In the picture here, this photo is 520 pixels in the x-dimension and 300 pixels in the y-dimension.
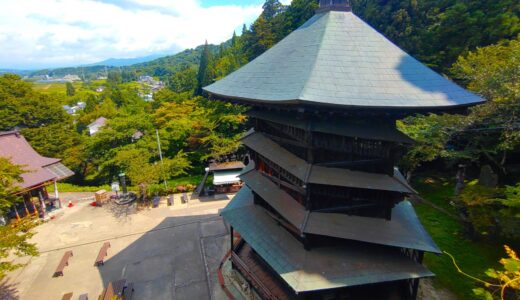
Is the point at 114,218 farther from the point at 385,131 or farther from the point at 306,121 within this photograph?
the point at 385,131

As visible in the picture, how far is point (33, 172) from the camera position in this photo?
61.4 feet

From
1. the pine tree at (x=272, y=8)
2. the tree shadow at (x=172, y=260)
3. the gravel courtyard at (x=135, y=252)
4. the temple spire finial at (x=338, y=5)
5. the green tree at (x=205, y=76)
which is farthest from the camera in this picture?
the pine tree at (x=272, y=8)

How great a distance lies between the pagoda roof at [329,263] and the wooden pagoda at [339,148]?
0.04 m

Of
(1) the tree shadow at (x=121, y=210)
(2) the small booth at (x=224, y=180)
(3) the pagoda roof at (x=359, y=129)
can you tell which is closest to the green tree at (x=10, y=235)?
(1) the tree shadow at (x=121, y=210)

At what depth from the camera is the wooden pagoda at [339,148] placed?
263 inches

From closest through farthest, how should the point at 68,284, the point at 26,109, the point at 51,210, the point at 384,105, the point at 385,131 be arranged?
the point at 384,105
the point at 385,131
the point at 68,284
the point at 51,210
the point at 26,109

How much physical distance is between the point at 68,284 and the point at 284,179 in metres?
11.8

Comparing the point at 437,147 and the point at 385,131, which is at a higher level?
the point at 385,131

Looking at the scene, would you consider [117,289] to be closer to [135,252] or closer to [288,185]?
[135,252]

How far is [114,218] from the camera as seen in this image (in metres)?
19.9

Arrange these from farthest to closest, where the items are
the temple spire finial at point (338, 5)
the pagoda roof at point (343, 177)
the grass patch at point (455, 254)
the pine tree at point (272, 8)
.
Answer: the pine tree at point (272, 8)
the grass patch at point (455, 254)
the temple spire finial at point (338, 5)
the pagoda roof at point (343, 177)

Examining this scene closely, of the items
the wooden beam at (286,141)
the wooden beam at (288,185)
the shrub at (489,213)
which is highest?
the wooden beam at (286,141)

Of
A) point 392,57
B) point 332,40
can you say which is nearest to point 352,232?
point 392,57

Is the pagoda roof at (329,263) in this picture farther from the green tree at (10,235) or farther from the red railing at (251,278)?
the green tree at (10,235)
